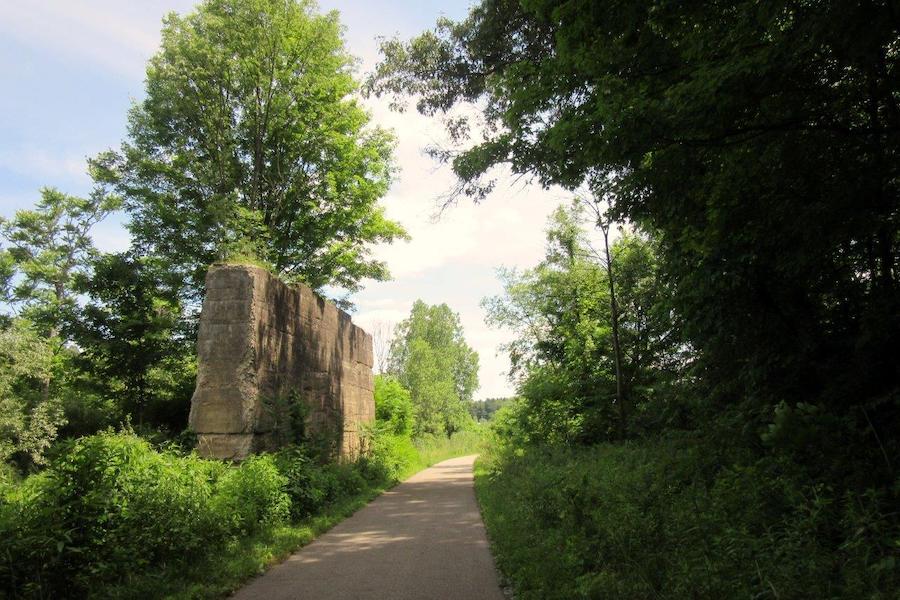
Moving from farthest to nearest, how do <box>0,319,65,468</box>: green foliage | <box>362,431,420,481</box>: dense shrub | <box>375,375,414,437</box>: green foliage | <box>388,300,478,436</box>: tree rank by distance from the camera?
<box>388,300,478,436</box>: tree → <box>375,375,414,437</box>: green foliage → <box>362,431,420,481</box>: dense shrub → <box>0,319,65,468</box>: green foliage

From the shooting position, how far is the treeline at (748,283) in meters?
4.22

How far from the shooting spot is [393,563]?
654cm

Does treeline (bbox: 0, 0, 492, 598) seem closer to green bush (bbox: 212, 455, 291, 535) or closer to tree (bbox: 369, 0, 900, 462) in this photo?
green bush (bbox: 212, 455, 291, 535)

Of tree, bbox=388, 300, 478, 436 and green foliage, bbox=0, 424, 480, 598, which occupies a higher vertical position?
tree, bbox=388, 300, 478, 436

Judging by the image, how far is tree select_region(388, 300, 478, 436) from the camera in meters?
42.9

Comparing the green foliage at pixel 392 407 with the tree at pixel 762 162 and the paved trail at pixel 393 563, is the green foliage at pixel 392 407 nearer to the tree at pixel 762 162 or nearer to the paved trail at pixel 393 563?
the paved trail at pixel 393 563

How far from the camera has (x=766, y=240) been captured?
5852 millimetres

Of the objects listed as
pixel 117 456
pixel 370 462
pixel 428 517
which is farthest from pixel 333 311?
pixel 117 456

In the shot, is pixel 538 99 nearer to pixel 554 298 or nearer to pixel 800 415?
pixel 800 415

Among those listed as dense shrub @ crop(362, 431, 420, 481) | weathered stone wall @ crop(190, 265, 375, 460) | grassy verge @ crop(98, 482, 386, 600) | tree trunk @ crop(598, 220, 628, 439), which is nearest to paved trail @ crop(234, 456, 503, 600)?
grassy verge @ crop(98, 482, 386, 600)

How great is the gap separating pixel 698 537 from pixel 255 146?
63.1ft

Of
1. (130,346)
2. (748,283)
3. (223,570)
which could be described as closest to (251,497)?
(223,570)

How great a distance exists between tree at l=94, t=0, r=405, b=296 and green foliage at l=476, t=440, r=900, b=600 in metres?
14.1

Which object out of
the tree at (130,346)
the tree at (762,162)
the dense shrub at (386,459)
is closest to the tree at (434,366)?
the dense shrub at (386,459)
